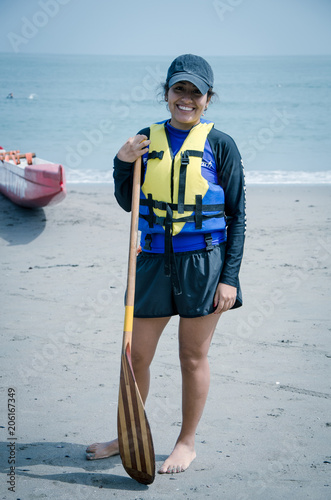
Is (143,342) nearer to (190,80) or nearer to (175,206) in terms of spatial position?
(175,206)

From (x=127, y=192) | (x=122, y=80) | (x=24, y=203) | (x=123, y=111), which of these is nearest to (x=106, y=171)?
(x=24, y=203)

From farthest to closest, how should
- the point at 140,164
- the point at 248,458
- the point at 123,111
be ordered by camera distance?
the point at 123,111 < the point at 248,458 < the point at 140,164

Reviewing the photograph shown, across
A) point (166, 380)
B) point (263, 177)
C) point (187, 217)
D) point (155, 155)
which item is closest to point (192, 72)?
point (155, 155)

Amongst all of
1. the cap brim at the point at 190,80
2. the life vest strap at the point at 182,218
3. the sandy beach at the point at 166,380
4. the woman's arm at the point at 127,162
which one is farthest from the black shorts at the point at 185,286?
the sandy beach at the point at 166,380

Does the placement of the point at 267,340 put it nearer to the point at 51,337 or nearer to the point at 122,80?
the point at 51,337

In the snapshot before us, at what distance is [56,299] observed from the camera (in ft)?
18.5

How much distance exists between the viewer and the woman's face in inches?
110

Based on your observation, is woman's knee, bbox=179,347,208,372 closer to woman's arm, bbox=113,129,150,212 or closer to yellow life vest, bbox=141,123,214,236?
yellow life vest, bbox=141,123,214,236

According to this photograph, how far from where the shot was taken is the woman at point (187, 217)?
279 centimetres

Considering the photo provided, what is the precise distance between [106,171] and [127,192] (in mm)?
13742

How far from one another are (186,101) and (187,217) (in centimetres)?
54

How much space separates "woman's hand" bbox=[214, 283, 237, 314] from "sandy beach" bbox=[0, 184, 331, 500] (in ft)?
2.83

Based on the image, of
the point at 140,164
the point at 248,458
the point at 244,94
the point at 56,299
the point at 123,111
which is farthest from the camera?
the point at 244,94

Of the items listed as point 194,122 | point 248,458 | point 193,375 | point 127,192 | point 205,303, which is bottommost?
point 248,458
